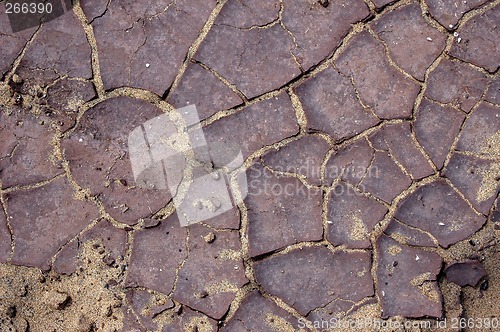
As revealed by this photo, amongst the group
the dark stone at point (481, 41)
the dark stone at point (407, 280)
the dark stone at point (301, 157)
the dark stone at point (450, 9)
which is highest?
the dark stone at point (450, 9)

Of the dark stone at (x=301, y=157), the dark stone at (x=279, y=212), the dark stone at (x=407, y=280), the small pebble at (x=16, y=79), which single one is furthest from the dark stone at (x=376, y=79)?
the small pebble at (x=16, y=79)

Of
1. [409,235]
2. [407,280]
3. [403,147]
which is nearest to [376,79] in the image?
[403,147]

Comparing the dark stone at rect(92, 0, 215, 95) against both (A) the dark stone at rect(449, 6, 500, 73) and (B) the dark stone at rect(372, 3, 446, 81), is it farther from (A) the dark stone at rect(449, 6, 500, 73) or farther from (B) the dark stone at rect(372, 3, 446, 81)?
(A) the dark stone at rect(449, 6, 500, 73)

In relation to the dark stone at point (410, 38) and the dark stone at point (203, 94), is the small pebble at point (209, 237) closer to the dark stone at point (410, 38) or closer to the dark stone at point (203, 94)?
the dark stone at point (203, 94)

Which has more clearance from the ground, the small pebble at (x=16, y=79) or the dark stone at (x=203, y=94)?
the small pebble at (x=16, y=79)

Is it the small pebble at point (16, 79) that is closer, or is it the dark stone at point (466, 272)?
the dark stone at point (466, 272)

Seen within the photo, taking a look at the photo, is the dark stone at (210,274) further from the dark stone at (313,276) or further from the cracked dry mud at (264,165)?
the dark stone at (313,276)

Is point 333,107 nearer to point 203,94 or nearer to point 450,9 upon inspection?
point 203,94

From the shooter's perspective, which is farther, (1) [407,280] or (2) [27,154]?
(2) [27,154]
